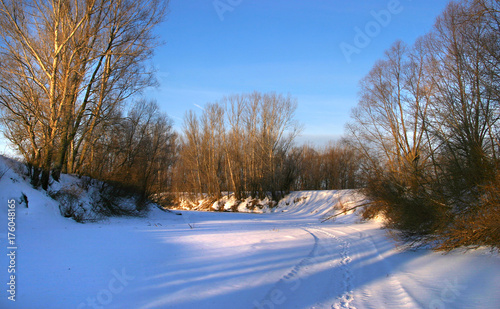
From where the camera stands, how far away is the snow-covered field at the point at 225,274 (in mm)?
4734

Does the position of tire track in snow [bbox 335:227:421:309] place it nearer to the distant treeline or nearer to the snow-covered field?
the snow-covered field

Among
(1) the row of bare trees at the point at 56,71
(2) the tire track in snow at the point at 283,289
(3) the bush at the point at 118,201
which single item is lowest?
(2) the tire track in snow at the point at 283,289

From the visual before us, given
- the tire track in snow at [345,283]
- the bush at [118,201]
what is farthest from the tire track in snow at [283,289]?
the bush at [118,201]

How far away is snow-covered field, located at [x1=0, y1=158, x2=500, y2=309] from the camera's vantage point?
15.5 feet

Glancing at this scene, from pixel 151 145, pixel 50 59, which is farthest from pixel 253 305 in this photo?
pixel 151 145

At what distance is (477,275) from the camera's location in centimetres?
649

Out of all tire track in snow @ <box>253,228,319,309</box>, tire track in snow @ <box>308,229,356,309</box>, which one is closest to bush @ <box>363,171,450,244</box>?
→ tire track in snow @ <box>308,229,356,309</box>

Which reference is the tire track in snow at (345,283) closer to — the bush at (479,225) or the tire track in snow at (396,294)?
the tire track in snow at (396,294)

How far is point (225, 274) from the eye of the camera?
245 inches

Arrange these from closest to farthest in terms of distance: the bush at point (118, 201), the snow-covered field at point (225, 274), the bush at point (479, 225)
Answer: the snow-covered field at point (225, 274), the bush at point (479, 225), the bush at point (118, 201)

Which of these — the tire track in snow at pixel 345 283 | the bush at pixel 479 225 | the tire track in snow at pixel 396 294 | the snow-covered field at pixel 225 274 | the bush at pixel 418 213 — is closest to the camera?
the snow-covered field at pixel 225 274

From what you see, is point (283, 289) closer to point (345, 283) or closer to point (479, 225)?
point (345, 283)

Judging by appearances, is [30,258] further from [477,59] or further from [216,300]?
[477,59]

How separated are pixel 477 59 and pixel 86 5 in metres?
17.5
